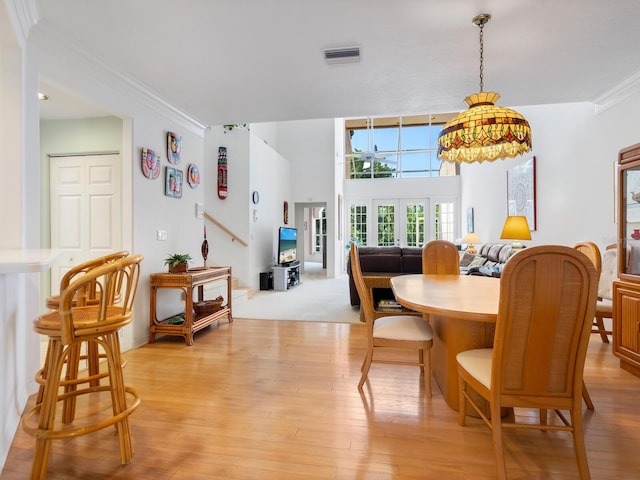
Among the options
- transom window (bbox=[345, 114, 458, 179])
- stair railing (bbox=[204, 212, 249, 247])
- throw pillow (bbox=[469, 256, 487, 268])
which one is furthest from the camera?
transom window (bbox=[345, 114, 458, 179])

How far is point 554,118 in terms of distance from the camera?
4.59 meters

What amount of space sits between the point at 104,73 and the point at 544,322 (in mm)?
3514

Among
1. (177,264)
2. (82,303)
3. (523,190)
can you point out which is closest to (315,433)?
(82,303)

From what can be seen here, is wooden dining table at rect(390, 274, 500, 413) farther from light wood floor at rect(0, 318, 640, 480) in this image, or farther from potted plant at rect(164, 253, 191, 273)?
potted plant at rect(164, 253, 191, 273)

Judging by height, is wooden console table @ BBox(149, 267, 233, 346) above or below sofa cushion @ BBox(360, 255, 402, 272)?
below

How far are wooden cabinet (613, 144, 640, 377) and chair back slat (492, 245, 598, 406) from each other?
170 centimetres

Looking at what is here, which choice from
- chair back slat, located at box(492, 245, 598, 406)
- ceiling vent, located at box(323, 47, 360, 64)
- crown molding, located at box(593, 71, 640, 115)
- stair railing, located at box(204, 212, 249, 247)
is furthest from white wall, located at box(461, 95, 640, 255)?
stair railing, located at box(204, 212, 249, 247)

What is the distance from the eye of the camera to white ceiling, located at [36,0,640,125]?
2.15 meters

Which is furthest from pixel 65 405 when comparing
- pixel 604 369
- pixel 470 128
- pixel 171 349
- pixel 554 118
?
pixel 554 118

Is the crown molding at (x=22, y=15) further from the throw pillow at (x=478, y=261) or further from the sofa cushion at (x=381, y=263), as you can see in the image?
the throw pillow at (x=478, y=261)

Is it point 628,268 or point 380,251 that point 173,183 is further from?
point 628,268

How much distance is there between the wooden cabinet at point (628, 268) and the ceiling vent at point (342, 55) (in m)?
2.11

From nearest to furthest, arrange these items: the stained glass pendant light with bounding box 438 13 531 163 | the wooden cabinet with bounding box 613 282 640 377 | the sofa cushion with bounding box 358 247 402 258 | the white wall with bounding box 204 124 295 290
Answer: the stained glass pendant light with bounding box 438 13 531 163 < the wooden cabinet with bounding box 613 282 640 377 < the sofa cushion with bounding box 358 247 402 258 < the white wall with bounding box 204 124 295 290

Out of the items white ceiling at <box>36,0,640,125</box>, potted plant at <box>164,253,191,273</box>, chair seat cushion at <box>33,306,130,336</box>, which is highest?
white ceiling at <box>36,0,640,125</box>
